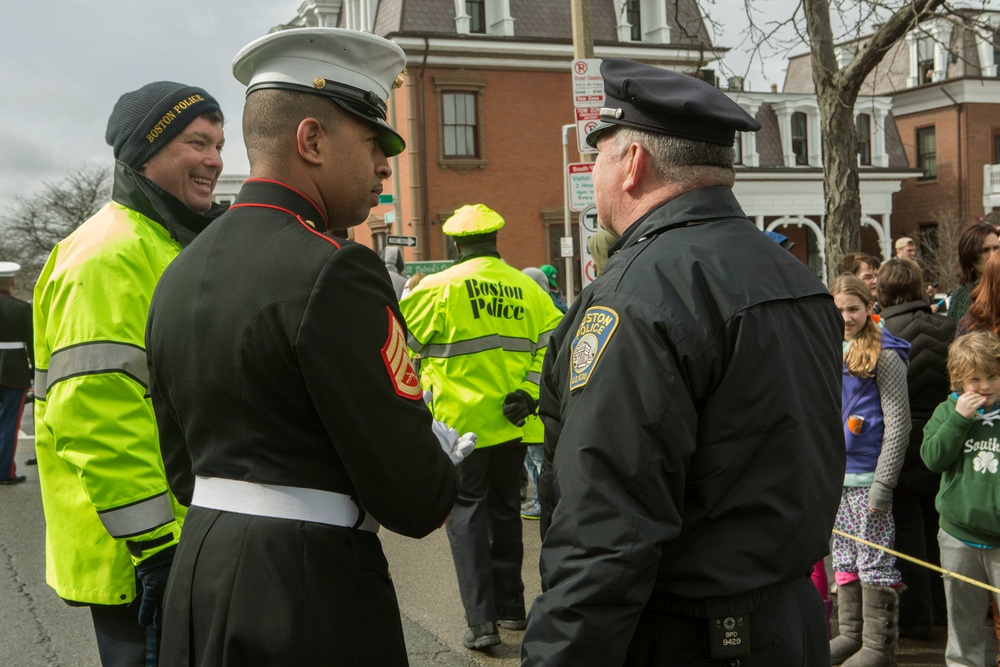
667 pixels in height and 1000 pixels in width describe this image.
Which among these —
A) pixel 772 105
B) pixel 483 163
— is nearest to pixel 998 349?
pixel 483 163

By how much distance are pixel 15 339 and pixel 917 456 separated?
28.9 ft

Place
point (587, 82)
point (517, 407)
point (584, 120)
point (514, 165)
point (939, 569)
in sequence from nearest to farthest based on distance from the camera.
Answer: point (939, 569)
point (517, 407)
point (584, 120)
point (587, 82)
point (514, 165)

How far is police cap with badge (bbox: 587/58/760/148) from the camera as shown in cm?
212

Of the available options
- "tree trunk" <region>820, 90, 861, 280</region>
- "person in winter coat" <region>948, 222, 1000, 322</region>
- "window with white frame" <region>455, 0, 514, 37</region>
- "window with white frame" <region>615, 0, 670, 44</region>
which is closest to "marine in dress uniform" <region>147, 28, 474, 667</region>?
"person in winter coat" <region>948, 222, 1000, 322</region>

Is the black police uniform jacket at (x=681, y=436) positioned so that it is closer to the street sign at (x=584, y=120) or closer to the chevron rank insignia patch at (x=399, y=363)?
the chevron rank insignia patch at (x=399, y=363)

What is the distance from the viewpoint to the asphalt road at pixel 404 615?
5.00 m

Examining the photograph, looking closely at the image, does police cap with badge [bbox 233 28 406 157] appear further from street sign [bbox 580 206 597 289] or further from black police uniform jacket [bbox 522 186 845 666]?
street sign [bbox 580 206 597 289]

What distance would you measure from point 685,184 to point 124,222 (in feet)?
5.55

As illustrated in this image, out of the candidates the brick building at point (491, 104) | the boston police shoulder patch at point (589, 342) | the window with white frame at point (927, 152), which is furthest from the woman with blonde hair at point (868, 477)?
the window with white frame at point (927, 152)

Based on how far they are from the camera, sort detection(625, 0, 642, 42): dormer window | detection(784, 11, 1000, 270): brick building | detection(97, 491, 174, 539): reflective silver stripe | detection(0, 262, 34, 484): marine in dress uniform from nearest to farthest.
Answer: detection(97, 491, 174, 539): reflective silver stripe
detection(0, 262, 34, 484): marine in dress uniform
detection(625, 0, 642, 42): dormer window
detection(784, 11, 1000, 270): brick building

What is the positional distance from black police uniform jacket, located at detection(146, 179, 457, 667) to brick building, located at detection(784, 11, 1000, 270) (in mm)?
37675

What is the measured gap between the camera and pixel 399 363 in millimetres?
2006

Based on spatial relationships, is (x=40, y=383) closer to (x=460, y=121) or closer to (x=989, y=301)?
(x=989, y=301)

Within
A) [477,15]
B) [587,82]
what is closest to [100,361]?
[587,82]
